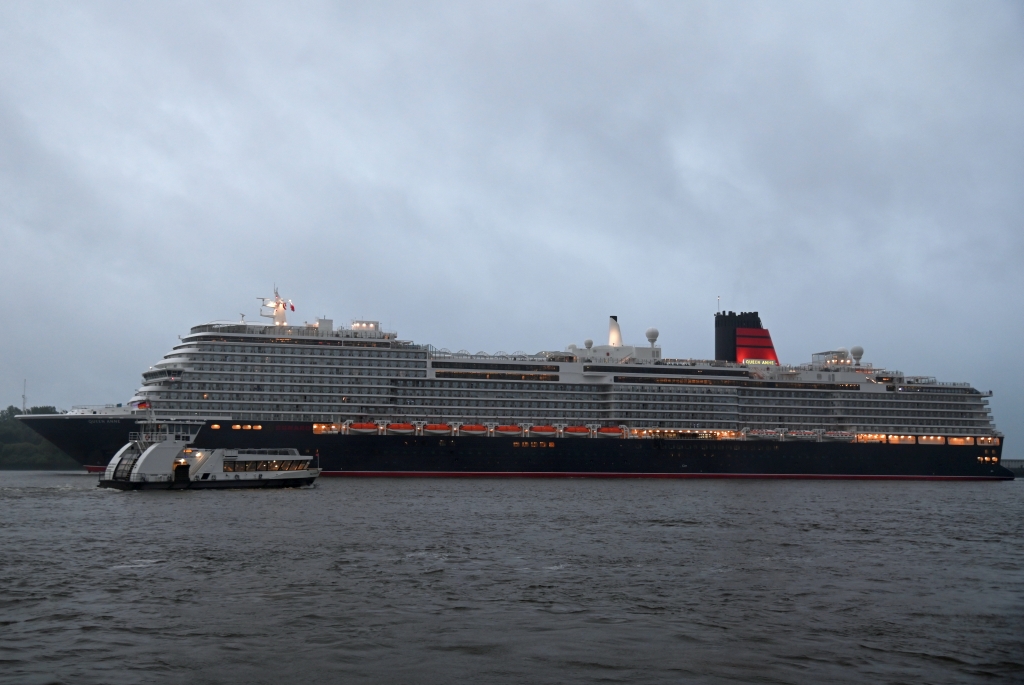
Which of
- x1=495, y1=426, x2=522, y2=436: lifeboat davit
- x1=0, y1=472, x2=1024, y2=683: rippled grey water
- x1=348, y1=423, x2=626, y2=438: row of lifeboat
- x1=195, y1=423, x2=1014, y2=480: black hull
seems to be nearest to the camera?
x1=0, y1=472, x2=1024, y2=683: rippled grey water

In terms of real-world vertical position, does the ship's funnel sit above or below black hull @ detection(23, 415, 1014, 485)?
above

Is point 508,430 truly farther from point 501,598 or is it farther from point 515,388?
point 501,598

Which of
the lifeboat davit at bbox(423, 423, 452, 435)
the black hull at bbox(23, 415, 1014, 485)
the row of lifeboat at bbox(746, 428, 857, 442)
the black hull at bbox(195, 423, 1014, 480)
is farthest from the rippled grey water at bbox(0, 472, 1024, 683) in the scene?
the row of lifeboat at bbox(746, 428, 857, 442)

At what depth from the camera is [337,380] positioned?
3688 inches

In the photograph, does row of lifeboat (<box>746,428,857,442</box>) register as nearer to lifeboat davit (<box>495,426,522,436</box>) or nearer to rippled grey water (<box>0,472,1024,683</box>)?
lifeboat davit (<box>495,426,522,436</box>)

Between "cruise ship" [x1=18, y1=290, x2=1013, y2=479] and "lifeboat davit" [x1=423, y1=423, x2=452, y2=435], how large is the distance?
222 millimetres

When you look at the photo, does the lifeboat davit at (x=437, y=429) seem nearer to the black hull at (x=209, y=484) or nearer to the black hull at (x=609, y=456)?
the black hull at (x=609, y=456)

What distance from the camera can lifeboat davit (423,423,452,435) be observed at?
94.0 meters

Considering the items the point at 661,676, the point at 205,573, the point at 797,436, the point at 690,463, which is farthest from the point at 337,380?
the point at 661,676

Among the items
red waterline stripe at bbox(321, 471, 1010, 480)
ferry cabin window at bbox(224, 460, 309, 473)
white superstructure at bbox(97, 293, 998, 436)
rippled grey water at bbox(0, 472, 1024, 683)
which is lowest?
rippled grey water at bbox(0, 472, 1024, 683)

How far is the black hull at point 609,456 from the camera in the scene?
89312 mm

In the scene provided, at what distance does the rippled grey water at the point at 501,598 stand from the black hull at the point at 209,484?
59.1 ft

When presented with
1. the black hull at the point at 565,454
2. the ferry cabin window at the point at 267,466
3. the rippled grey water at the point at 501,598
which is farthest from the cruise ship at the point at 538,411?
the rippled grey water at the point at 501,598

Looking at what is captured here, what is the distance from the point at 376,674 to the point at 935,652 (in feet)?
40.2
